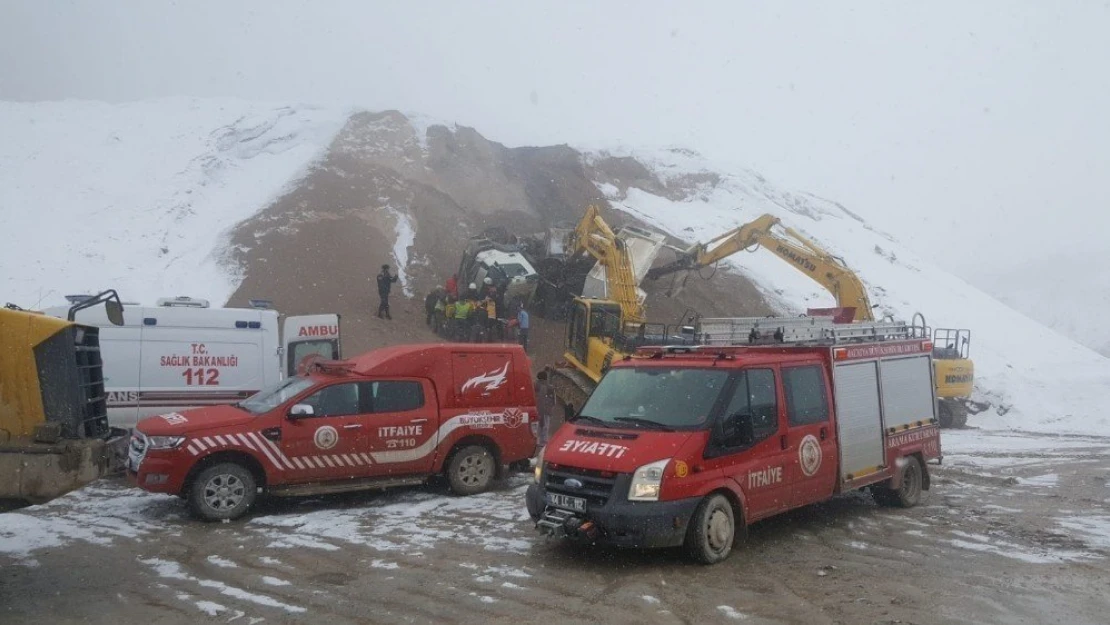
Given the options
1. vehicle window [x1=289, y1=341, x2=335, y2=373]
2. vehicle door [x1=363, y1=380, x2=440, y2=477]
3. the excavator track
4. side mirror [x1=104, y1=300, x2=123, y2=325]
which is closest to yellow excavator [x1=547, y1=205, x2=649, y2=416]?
vehicle window [x1=289, y1=341, x2=335, y2=373]

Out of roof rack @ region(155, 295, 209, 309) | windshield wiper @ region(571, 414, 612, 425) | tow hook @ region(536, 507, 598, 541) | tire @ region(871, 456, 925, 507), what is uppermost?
roof rack @ region(155, 295, 209, 309)

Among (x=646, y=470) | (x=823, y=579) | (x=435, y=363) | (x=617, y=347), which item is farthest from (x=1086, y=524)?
(x=617, y=347)

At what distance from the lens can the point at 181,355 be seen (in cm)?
1221

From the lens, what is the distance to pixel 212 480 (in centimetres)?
898

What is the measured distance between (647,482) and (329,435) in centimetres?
448

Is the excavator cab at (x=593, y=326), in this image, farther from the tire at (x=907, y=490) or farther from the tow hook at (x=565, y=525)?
the tow hook at (x=565, y=525)

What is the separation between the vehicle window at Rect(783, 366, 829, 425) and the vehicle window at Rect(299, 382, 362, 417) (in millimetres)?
5194

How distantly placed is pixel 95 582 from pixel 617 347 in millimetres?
11446

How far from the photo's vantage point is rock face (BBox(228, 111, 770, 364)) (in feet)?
83.9

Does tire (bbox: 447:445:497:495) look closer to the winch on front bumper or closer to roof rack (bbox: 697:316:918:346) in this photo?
roof rack (bbox: 697:316:918:346)

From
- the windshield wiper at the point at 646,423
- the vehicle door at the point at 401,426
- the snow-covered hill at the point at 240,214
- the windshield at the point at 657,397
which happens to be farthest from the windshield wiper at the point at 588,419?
the snow-covered hill at the point at 240,214

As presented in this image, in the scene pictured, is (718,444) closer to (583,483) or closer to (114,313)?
(583,483)

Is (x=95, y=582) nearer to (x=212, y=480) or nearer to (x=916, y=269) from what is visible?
(x=212, y=480)

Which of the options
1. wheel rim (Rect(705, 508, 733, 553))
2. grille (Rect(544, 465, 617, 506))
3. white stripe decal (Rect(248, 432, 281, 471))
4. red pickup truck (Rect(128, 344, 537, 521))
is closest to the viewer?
grille (Rect(544, 465, 617, 506))
